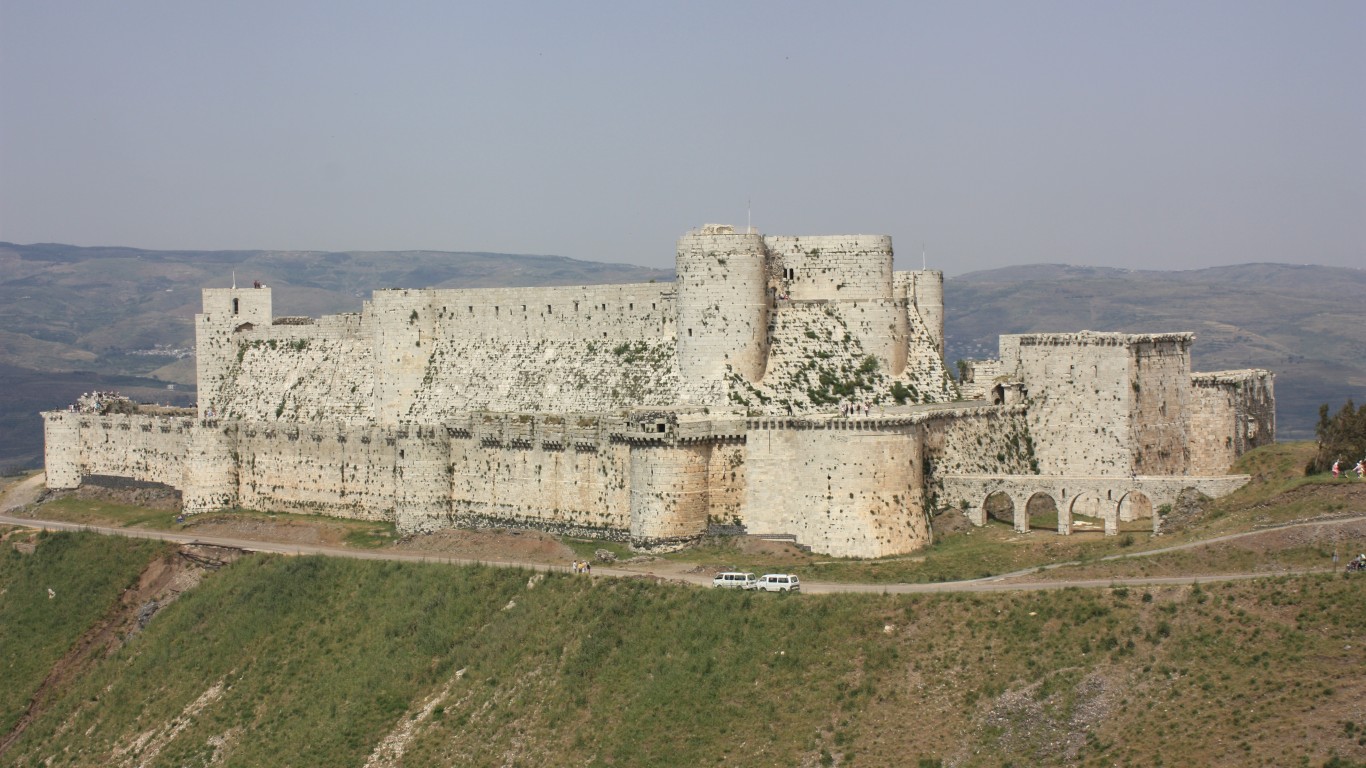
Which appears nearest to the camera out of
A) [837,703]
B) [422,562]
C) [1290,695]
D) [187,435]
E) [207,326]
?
[1290,695]

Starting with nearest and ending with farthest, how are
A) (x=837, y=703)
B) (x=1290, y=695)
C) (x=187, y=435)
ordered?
(x=1290, y=695)
(x=837, y=703)
(x=187, y=435)

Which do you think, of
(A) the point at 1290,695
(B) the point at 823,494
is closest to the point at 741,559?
(B) the point at 823,494

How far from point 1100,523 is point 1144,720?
23212 millimetres

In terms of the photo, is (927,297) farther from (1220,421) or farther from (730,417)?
(730,417)

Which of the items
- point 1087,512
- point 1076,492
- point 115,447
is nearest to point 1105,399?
point 1087,512

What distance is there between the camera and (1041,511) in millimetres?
67812

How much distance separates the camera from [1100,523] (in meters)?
64.4

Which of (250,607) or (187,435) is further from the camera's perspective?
(187,435)

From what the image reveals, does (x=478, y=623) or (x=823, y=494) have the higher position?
(x=823, y=494)

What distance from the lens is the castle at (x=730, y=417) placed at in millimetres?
61156

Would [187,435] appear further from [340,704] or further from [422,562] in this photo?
[340,704]

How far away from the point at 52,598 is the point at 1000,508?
38007mm

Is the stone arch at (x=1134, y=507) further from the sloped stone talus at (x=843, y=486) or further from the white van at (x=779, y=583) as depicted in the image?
the white van at (x=779, y=583)

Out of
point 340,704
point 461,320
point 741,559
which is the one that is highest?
point 461,320
